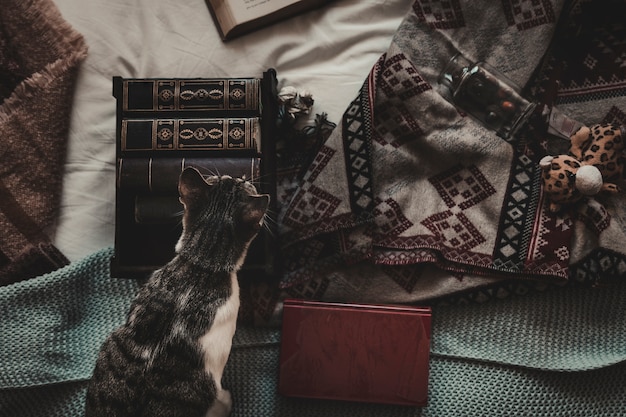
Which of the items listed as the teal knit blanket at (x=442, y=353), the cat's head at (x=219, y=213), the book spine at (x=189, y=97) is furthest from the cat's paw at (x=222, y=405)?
the book spine at (x=189, y=97)

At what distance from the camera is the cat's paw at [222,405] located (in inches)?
39.4

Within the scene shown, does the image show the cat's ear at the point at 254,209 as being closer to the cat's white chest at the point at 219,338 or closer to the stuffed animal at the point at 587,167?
the cat's white chest at the point at 219,338

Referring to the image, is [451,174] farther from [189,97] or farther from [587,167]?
[189,97]

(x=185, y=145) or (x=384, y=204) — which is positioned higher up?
(x=185, y=145)

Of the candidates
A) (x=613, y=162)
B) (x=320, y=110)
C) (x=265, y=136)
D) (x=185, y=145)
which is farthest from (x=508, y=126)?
(x=185, y=145)

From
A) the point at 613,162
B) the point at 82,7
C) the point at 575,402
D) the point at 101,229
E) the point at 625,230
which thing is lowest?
the point at 575,402

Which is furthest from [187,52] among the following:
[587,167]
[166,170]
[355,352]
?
[587,167]

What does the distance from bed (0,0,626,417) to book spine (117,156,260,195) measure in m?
0.12

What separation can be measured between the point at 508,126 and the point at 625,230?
0.92 ft

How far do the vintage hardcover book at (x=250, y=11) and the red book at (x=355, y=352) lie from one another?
54 cm

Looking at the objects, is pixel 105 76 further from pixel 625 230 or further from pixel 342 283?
pixel 625 230

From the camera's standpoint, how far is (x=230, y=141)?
1003mm

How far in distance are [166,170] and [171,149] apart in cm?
4

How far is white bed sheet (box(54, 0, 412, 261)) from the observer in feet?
3.69
